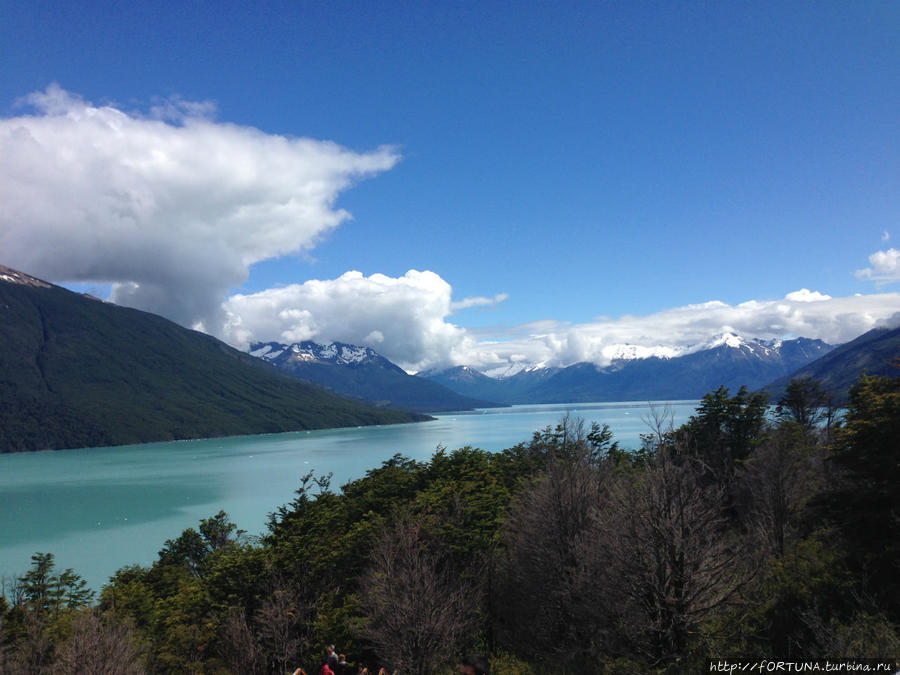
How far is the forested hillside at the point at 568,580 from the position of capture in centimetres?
1380

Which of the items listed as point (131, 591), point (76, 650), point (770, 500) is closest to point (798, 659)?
point (770, 500)

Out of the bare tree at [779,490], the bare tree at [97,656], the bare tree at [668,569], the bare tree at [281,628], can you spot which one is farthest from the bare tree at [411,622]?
the bare tree at [779,490]

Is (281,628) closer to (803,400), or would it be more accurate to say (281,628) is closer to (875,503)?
(875,503)

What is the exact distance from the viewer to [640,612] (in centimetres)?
1423

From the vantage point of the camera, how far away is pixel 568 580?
21359 millimetres

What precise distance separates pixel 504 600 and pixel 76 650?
19644 mm

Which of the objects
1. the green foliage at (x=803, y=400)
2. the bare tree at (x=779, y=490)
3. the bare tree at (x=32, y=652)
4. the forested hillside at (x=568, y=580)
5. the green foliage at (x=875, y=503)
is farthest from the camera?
the green foliage at (x=803, y=400)

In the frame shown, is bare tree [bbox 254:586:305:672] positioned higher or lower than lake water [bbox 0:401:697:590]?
higher

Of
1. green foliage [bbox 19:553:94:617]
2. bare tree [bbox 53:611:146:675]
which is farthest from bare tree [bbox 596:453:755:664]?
green foliage [bbox 19:553:94:617]

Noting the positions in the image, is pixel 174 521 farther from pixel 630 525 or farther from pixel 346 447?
pixel 346 447

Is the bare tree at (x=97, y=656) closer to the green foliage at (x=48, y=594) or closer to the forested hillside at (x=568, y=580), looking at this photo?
the forested hillside at (x=568, y=580)

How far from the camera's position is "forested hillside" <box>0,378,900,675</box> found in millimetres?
13797

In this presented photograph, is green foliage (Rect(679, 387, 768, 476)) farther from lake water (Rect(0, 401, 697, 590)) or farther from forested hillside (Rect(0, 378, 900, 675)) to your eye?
lake water (Rect(0, 401, 697, 590))

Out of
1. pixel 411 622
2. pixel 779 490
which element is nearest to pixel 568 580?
pixel 411 622
